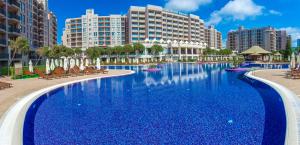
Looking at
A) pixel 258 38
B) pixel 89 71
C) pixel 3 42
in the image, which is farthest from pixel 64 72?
pixel 258 38

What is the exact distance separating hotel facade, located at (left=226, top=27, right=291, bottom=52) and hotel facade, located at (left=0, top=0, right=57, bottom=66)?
449 ft

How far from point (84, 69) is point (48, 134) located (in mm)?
23002

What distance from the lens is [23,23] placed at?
48.1m

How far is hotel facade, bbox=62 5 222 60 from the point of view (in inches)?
3871

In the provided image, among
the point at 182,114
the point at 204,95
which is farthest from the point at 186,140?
the point at 204,95

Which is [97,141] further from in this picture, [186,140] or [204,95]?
[204,95]

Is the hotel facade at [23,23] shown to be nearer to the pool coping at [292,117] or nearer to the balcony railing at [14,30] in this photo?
the balcony railing at [14,30]

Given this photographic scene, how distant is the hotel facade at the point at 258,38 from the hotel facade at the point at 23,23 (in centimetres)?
13673

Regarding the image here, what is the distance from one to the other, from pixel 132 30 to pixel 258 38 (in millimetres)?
103777

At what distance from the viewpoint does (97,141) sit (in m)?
7.62

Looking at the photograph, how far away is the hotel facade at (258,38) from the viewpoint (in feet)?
529

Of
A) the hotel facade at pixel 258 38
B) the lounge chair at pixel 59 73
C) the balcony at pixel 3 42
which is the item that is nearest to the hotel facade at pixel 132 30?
the balcony at pixel 3 42

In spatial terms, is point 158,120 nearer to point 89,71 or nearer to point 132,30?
point 89,71

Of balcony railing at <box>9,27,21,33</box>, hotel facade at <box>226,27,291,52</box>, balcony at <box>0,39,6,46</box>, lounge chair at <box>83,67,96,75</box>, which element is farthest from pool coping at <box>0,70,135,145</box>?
hotel facade at <box>226,27,291,52</box>
